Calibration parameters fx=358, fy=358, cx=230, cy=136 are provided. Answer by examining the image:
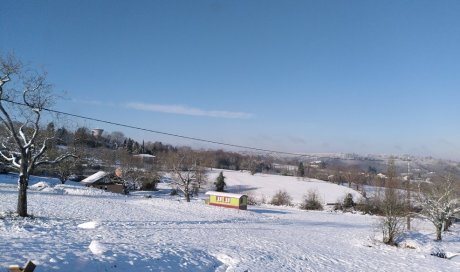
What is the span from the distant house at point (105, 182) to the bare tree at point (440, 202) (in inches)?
1963

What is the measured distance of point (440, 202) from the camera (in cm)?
3703

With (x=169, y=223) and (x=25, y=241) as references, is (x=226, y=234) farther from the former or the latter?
(x=25, y=241)

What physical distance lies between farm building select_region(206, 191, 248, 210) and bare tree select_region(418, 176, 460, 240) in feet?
66.6

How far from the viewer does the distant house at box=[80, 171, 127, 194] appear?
2640 inches

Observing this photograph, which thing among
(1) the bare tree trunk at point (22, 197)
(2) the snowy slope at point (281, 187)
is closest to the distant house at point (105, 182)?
(2) the snowy slope at point (281, 187)

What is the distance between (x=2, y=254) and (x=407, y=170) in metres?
30.7

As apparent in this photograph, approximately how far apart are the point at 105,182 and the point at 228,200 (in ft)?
110

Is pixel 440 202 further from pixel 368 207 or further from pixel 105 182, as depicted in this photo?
pixel 105 182

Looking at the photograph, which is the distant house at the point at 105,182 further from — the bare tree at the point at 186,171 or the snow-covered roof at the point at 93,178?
the bare tree at the point at 186,171

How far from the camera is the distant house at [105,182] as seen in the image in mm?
67062

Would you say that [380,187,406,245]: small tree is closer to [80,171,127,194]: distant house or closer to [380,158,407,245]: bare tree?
[380,158,407,245]: bare tree

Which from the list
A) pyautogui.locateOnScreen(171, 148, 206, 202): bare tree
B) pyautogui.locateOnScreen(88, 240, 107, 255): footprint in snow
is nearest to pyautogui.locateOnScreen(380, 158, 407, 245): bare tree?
pyautogui.locateOnScreen(88, 240, 107, 255): footprint in snow

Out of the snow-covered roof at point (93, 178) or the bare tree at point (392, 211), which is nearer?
the bare tree at point (392, 211)

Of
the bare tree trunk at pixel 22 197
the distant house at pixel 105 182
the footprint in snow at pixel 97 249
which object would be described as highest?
the bare tree trunk at pixel 22 197
